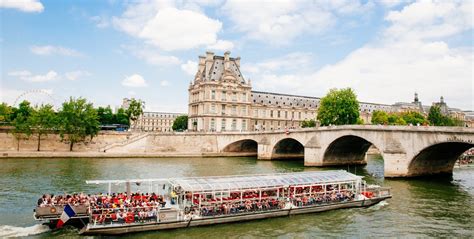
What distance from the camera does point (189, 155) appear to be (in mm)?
73875

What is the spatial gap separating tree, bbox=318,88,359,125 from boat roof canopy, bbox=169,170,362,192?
175 ft

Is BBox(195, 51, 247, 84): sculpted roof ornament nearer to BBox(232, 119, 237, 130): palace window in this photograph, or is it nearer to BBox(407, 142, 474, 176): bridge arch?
BBox(232, 119, 237, 130): palace window

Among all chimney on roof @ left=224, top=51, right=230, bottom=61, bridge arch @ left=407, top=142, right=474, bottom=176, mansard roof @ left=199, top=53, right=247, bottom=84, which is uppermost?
chimney on roof @ left=224, top=51, right=230, bottom=61

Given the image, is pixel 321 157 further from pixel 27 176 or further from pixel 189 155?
pixel 27 176

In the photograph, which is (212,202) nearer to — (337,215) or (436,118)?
(337,215)

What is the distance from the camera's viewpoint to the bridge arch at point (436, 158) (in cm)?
4144

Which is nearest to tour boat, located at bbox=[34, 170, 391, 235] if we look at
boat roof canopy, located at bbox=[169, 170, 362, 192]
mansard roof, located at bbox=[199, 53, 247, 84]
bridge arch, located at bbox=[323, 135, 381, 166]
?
boat roof canopy, located at bbox=[169, 170, 362, 192]

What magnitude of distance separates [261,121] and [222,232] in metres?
85.8

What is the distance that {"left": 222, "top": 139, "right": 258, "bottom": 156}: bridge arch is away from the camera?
266ft

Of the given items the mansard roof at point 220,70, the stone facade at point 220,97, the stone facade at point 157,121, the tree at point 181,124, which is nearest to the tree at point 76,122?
the stone facade at point 220,97

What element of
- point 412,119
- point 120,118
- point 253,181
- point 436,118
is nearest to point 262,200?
point 253,181

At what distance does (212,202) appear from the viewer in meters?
25.2

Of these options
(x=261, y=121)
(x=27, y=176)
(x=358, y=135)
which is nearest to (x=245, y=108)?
(x=261, y=121)

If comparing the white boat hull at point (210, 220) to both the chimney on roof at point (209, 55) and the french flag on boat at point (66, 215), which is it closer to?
the french flag on boat at point (66, 215)
